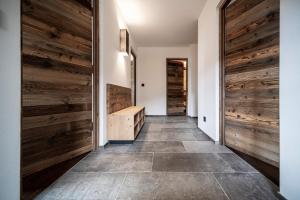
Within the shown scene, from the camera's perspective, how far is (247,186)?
1.60m

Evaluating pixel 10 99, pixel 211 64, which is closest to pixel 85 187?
pixel 10 99

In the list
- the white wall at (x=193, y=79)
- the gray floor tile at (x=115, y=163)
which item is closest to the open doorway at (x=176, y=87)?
the white wall at (x=193, y=79)

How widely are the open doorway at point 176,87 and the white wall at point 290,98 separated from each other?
581 cm

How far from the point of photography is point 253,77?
2312mm

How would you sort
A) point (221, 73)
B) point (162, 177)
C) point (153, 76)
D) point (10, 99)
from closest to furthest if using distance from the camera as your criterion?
point (10, 99) < point (162, 177) < point (221, 73) < point (153, 76)

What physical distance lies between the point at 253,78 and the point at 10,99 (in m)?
2.45

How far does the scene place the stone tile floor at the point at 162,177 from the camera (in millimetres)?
1474

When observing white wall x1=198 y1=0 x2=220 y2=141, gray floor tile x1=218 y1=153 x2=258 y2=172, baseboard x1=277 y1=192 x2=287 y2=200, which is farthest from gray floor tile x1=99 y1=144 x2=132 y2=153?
baseboard x1=277 y1=192 x2=287 y2=200

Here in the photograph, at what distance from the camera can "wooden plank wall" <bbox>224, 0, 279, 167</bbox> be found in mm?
2004

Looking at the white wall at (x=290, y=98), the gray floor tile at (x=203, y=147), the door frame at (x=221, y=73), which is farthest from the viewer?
the door frame at (x=221, y=73)

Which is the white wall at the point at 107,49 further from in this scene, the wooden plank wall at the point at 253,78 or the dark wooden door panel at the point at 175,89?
the dark wooden door panel at the point at 175,89

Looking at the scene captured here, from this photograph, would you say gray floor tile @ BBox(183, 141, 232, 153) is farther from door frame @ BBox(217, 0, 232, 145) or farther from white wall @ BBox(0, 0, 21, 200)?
white wall @ BBox(0, 0, 21, 200)

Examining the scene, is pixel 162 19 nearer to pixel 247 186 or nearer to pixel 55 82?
pixel 55 82

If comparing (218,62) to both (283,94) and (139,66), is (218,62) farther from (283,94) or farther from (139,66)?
(139,66)
